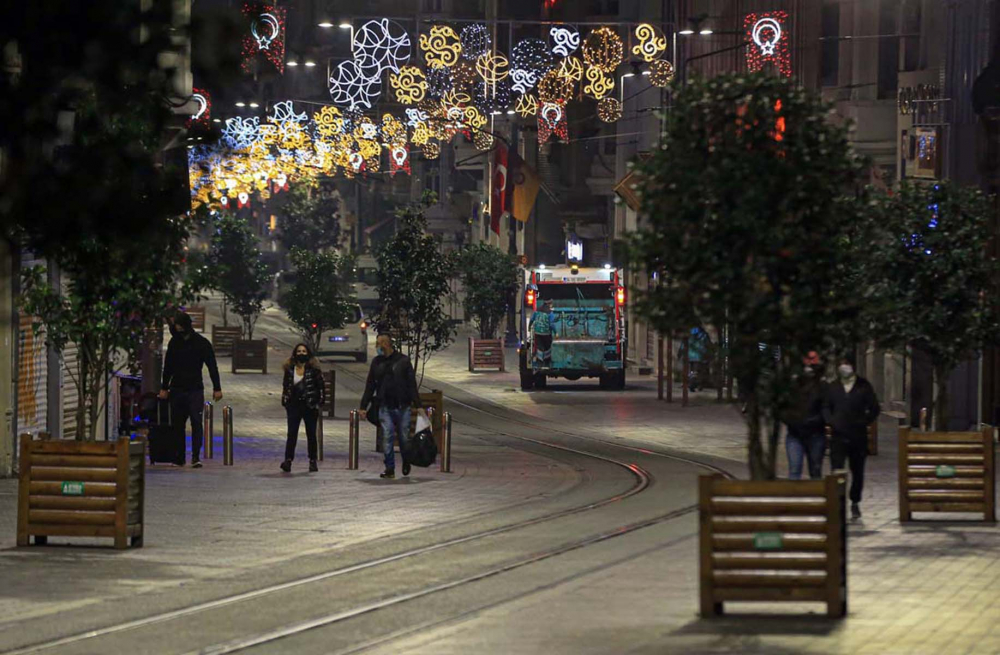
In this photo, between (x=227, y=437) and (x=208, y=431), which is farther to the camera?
(x=208, y=431)

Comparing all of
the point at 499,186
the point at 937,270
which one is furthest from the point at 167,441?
the point at 499,186

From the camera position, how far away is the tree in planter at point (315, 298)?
5169 cm

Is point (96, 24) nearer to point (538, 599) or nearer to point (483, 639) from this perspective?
point (483, 639)

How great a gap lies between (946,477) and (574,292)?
24635 mm

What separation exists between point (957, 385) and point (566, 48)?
1372 cm

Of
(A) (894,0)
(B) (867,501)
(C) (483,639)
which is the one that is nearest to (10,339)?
(B) (867,501)

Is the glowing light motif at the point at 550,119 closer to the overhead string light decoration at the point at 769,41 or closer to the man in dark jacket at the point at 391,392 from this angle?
the overhead string light decoration at the point at 769,41

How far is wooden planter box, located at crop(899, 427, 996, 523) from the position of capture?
64.2 feet

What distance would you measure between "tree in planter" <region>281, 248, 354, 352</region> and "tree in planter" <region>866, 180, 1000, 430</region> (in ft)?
102

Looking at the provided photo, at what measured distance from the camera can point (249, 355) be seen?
48.2 meters

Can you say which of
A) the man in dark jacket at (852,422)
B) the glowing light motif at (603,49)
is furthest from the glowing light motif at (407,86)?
the man in dark jacket at (852,422)

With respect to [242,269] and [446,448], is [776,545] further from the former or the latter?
[242,269]

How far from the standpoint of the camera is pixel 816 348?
13594 mm

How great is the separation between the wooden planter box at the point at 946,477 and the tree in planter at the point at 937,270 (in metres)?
1.74
